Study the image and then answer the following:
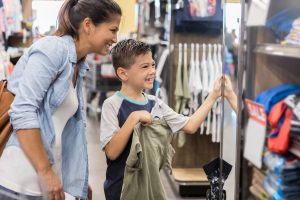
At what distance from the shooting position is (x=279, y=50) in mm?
1272

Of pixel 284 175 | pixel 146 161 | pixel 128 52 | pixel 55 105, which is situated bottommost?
pixel 146 161

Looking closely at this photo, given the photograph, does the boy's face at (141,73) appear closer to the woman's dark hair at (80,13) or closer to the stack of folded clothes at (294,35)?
the woman's dark hair at (80,13)

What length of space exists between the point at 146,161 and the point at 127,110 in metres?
0.31

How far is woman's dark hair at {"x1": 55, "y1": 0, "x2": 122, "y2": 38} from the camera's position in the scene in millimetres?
1838

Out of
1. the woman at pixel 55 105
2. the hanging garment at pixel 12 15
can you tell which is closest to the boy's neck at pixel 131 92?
the woman at pixel 55 105

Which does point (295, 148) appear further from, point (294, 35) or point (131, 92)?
point (131, 92)

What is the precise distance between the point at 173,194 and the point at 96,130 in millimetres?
3372

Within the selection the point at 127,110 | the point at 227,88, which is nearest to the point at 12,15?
the point at 127,110

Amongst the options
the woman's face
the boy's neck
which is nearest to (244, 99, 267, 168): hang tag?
the woman's face

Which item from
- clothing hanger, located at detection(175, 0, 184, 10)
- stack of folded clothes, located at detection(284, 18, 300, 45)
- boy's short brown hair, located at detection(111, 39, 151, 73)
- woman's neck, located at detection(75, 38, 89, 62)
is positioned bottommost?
boy's short brown hair, located at detection(111, 39, 151, 73)

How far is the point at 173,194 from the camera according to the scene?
14.3 feet

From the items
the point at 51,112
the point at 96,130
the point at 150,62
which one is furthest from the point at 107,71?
the point at 51,112

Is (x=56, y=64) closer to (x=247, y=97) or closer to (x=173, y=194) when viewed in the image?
(x=247, y=97)

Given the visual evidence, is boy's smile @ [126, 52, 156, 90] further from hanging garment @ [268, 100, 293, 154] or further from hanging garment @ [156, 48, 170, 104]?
hanging garment @ [156, 48, 170, 104]
